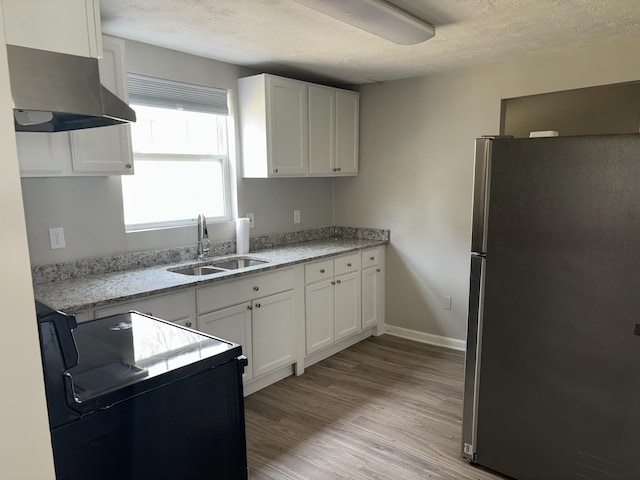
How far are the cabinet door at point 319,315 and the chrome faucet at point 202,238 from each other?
0.78m

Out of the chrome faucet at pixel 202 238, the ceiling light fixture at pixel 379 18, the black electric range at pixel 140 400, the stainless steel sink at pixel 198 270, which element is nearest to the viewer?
the black electric range at pixel 140 400

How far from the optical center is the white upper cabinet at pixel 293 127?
3.37m

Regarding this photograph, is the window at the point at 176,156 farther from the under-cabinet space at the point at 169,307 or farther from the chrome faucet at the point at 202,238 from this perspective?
the under-cabinet space at the point at 169,307

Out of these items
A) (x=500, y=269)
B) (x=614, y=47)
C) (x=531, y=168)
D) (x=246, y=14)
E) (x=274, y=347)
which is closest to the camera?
(x=531, y=168)

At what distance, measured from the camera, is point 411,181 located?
3951 mm

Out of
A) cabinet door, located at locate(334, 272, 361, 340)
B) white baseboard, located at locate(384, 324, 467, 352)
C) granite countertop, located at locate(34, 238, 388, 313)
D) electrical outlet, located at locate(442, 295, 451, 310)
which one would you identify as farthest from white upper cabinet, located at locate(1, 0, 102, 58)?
Result: white baseboard, located at locate(384, 324, 467, 352)

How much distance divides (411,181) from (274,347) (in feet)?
6.11

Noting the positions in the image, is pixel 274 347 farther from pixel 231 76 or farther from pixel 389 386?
pixel 231 76

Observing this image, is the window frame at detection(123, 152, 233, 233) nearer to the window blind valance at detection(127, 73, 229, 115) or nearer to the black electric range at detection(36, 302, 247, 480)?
the window blind valance at detection(127, 73, 229, 115)

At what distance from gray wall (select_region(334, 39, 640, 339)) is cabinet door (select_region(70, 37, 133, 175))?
7.46 feet

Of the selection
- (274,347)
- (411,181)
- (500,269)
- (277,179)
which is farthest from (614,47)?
(274,347)

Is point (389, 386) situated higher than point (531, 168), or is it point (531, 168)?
point (531, 168)

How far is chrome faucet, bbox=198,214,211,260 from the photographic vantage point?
317cm

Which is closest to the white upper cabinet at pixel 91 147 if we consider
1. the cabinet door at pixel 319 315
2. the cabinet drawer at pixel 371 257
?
the cabinet door at pixel 319 315
